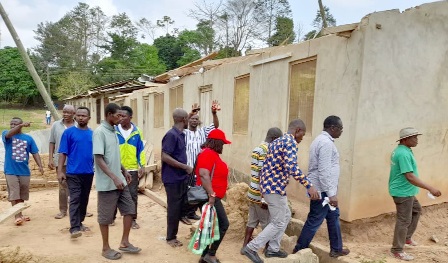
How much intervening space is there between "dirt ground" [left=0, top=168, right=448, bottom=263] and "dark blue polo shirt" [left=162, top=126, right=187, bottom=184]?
0.90m

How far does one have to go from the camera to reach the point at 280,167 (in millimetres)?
3963

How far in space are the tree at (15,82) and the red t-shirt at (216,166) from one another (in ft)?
153

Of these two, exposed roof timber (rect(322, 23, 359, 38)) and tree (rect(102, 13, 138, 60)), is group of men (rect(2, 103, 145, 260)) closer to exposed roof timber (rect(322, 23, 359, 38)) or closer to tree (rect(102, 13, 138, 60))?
exposed roof timber (rect(322, 23, 359, 38))

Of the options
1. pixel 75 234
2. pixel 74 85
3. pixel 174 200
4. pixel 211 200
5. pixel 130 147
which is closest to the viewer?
pixel 211 200

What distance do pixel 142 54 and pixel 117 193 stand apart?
134 ft

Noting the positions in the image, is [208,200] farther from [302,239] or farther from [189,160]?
[189,160]

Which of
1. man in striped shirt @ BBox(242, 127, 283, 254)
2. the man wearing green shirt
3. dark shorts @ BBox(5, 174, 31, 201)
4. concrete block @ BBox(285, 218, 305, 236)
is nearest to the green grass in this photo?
dark shorts @ BBox(5, 174, 31, 201)

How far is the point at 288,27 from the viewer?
27906 millimetres

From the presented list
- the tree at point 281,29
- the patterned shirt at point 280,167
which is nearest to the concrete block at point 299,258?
the patterned shirt at point 280,167

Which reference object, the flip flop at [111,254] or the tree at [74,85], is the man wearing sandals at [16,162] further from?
the tree at [74,85]

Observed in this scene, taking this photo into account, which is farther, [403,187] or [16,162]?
[16,162]

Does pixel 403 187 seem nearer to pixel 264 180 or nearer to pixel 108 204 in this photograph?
pixel 264 180

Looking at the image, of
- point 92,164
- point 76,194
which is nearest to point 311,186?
point 92,164

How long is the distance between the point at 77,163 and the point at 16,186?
164 cm
